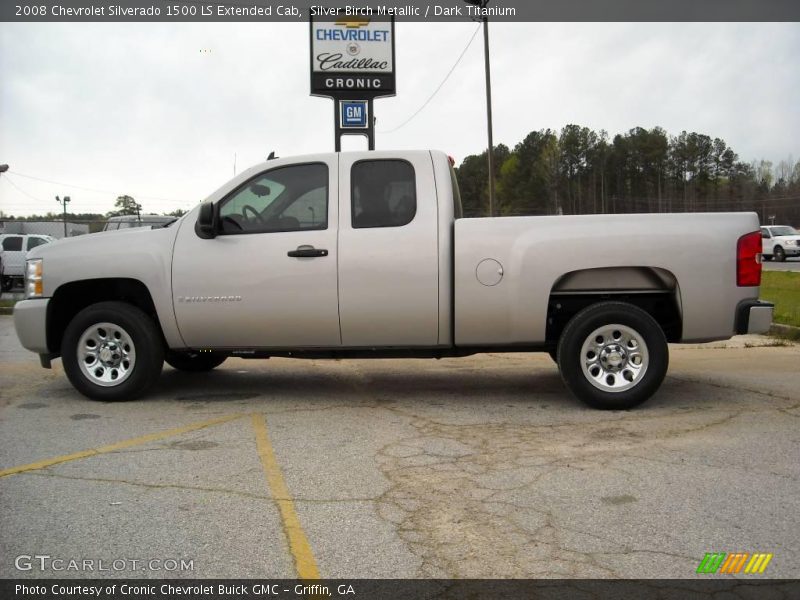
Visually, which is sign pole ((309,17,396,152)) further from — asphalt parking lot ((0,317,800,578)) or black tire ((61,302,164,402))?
black tire ((61,302,164,402))

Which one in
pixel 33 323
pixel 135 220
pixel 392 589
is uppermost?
pixel 135 220

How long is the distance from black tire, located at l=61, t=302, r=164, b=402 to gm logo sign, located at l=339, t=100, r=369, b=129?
11.4 meters

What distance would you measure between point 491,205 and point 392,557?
2426cm

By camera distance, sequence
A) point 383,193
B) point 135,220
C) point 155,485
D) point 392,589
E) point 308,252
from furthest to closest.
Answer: point 135,220, point 383,193, point 308,252, point 155,485, point 392,589

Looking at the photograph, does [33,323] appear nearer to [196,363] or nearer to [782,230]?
[196,363]

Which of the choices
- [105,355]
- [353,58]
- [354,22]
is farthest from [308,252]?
[354,22]

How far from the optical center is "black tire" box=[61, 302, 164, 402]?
670 centimetres

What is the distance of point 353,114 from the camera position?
688 inches

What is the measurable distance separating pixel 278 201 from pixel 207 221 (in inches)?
24.4

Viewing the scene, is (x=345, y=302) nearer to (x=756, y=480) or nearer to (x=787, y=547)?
(x=756, y=480)

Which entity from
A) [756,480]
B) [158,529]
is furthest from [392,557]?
[756,480]

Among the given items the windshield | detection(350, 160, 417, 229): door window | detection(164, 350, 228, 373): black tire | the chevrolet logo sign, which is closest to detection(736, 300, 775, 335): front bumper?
detection(350, 160, 417, 229): door window

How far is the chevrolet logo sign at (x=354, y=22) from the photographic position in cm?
1791

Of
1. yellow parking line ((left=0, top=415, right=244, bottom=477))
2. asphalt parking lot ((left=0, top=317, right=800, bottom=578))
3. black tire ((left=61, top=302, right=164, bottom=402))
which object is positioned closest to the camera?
asphalt parking lot ((left=0, top=317, right=800, bottom=578))
